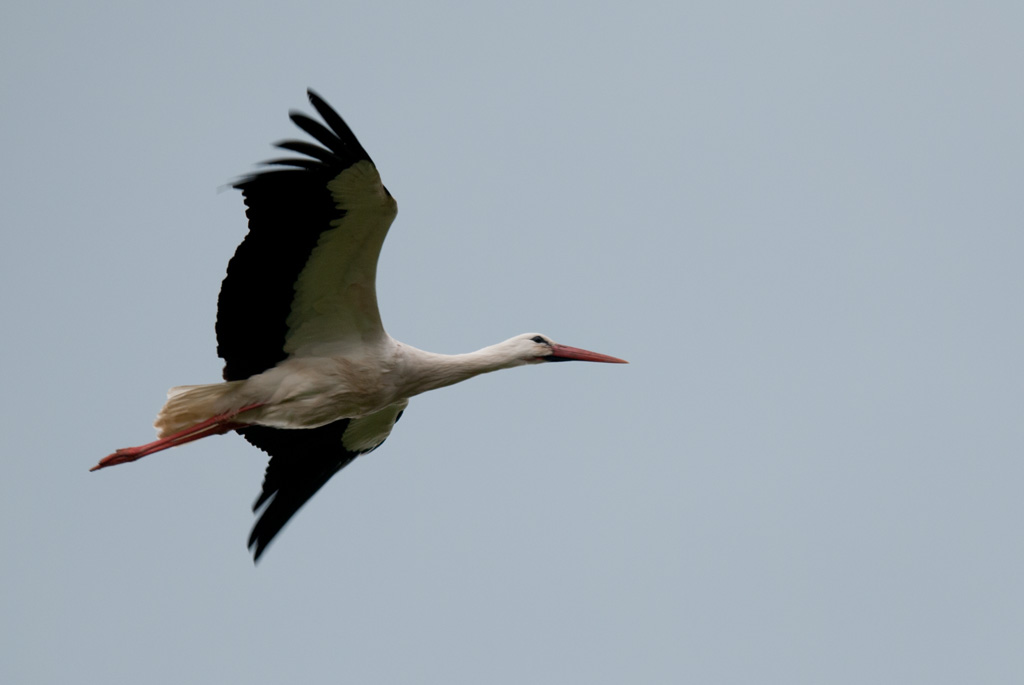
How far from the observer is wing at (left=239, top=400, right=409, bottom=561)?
8898 mm

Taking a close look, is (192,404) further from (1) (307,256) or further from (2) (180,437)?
(1) (307,256)

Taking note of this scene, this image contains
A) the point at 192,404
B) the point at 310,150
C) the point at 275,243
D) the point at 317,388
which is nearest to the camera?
the point at 310,150

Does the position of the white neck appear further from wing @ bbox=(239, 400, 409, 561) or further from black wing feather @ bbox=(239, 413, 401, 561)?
black wing feather @ bbox=(239, 413, 401, 561)

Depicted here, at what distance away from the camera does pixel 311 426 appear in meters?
8.28

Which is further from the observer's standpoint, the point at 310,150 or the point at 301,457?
the point at 301,457

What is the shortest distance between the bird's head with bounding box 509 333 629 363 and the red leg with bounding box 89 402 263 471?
5.53ft

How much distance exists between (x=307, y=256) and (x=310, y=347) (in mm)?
737

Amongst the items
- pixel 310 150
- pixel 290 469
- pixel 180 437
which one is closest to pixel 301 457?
pixel 290 469

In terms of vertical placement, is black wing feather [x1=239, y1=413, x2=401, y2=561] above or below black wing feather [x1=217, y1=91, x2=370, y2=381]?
below

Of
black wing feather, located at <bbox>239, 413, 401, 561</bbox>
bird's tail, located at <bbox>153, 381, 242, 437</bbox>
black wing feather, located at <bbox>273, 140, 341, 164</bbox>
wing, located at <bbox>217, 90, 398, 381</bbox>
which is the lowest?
black wing feather, located at <bbox>239, 413, 401, 561</bbox>

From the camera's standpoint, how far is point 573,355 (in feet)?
29.6

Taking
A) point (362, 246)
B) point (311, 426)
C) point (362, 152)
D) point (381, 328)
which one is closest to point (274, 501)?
point (311, 426)

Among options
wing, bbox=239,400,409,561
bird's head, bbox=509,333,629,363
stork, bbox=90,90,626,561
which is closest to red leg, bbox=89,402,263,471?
stork, bbox=90,90,626,561

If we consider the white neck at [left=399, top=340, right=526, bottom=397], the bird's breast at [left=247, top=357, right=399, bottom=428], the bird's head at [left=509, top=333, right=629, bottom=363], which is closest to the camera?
the bird's breast at [left=247, top=357, right=399, bottom=428]
